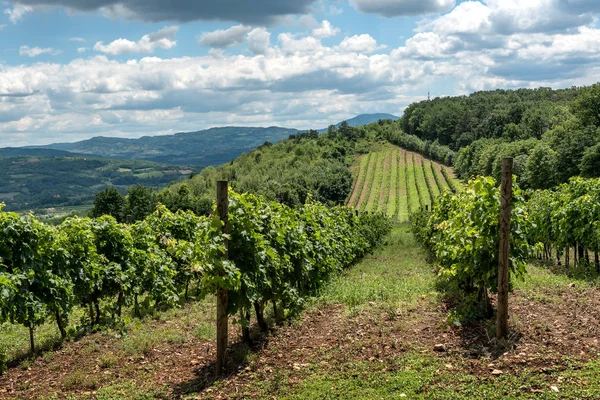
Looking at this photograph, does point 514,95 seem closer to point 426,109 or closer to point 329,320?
point 426,109

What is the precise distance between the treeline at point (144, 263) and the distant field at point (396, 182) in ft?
190

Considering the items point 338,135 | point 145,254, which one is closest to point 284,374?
point 145,254

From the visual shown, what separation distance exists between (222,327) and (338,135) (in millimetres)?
149417

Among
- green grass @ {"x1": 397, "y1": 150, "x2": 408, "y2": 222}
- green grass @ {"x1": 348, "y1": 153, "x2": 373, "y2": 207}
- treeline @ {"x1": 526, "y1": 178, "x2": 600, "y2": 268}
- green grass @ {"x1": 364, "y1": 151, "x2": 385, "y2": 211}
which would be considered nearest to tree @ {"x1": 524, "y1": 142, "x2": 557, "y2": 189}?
green grass @ {"x1": 397, "y1": 150, "x2": 408, "y2": 222}

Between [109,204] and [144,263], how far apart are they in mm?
62530

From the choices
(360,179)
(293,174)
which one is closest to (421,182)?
(360,179)

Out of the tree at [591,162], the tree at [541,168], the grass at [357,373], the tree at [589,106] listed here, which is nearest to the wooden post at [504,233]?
the grass at [357,373]

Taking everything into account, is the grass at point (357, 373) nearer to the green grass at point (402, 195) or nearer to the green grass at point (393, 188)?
the green grass at point (402, 195)

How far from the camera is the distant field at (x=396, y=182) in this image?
82.5 m

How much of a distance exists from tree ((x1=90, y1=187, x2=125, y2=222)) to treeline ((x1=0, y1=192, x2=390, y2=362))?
195 feet

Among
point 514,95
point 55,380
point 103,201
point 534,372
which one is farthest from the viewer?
Answer: point 514,95

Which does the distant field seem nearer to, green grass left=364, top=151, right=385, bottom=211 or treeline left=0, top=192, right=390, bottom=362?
green grass left=364, top=151, right=385, bottom=211

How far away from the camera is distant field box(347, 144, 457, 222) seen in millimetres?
82500

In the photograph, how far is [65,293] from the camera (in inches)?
462
